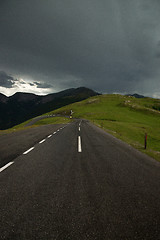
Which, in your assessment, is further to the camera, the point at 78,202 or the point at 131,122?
the point at 131,122

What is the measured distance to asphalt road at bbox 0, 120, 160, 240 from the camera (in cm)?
226

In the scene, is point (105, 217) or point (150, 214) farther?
point (150, 214)

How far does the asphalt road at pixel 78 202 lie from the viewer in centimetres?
226

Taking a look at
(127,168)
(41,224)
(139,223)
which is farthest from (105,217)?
(127,168)

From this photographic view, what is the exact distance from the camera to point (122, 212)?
2.78 metres

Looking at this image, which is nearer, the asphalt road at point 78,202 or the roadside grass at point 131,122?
the asphalt road at point 78,202

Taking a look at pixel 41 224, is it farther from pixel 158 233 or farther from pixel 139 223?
pixel 158 233

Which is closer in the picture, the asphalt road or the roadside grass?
the asphalt road

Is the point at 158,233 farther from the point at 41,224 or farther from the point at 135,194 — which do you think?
the point at 41,224

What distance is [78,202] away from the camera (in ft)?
10.0

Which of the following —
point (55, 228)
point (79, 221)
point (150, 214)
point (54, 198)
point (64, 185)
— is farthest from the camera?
point (64, 185)

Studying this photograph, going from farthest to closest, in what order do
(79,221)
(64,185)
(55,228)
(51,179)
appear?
(51,179), (64,185), (79,221), (55,228)

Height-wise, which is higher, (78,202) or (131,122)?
(78,202)

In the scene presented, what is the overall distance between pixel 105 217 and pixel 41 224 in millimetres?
1284
